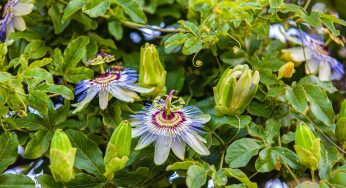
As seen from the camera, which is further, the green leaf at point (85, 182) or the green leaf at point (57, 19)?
the green leaf at point (57, 19)

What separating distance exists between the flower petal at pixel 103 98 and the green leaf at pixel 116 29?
29 cm

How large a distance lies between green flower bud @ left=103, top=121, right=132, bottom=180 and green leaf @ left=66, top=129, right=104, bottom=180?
0.03 m

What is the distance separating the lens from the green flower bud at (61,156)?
2.86ft

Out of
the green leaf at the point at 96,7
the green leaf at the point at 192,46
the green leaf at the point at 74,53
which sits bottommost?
the green leaf at the point at 74,53

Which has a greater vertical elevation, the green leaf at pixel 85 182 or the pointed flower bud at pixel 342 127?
the green leaf at pixel 85 182

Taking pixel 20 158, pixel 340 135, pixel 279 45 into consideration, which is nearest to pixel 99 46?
pixel 20 158

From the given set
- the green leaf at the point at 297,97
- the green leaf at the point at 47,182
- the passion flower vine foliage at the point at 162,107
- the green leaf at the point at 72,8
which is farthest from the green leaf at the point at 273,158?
the green leaf at the point at 72,8

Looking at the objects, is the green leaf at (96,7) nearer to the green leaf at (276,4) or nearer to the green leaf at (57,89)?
the green leaf at (57,89)

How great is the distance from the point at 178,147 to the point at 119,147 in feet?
0.33

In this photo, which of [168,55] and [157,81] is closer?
[157,81]

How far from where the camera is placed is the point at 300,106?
1.06 m

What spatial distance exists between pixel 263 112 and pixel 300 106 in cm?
10

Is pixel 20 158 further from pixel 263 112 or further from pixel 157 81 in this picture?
pixel 263 112

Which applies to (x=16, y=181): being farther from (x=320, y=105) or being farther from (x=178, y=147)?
(x=320, y=105)
